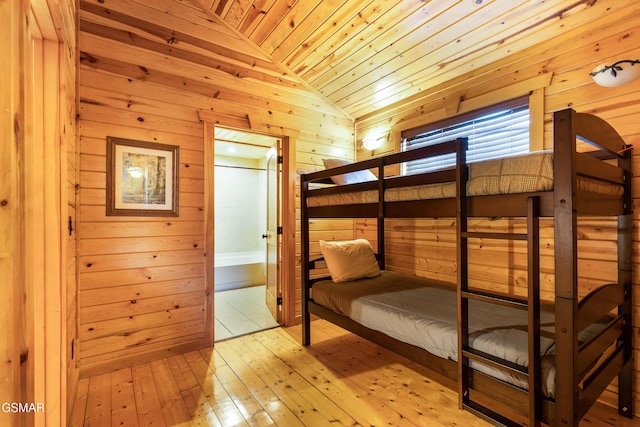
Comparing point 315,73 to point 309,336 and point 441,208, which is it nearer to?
point 441,208

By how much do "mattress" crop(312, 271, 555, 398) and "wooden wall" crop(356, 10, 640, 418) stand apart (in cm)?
45

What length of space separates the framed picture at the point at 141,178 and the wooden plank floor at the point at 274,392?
129 centimetres

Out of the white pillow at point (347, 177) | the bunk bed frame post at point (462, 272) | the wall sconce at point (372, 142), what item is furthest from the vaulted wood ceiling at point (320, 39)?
the bunk bed frame post at point (462, 272)

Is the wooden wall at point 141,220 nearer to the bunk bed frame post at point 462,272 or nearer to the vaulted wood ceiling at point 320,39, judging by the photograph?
the vaulted wood ceiling at point 320,39

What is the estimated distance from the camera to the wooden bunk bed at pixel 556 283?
1225mm

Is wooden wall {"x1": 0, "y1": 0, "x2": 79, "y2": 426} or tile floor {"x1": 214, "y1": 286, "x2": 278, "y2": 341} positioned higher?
wooden wall {"x1": 0, "y1": 0, "x2": 79, "y2": 426}

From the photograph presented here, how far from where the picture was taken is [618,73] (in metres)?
1.76

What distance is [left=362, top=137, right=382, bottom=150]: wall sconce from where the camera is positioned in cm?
361

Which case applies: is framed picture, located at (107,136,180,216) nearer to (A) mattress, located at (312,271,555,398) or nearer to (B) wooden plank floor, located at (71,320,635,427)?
(B) wooden plank floor, located at (71,320,635,427)

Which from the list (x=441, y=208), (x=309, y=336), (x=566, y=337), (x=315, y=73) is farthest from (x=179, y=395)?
(x=315, y=73)

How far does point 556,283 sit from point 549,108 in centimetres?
159

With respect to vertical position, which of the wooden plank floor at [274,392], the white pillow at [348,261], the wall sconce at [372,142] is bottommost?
the wooden plank floor at [274,392]

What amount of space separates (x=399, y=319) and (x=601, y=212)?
1.19m

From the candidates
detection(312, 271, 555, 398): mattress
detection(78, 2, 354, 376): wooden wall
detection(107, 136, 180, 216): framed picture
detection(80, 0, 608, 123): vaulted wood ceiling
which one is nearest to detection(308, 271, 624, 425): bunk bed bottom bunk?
detection(312, 271, 555, 398): mattress
